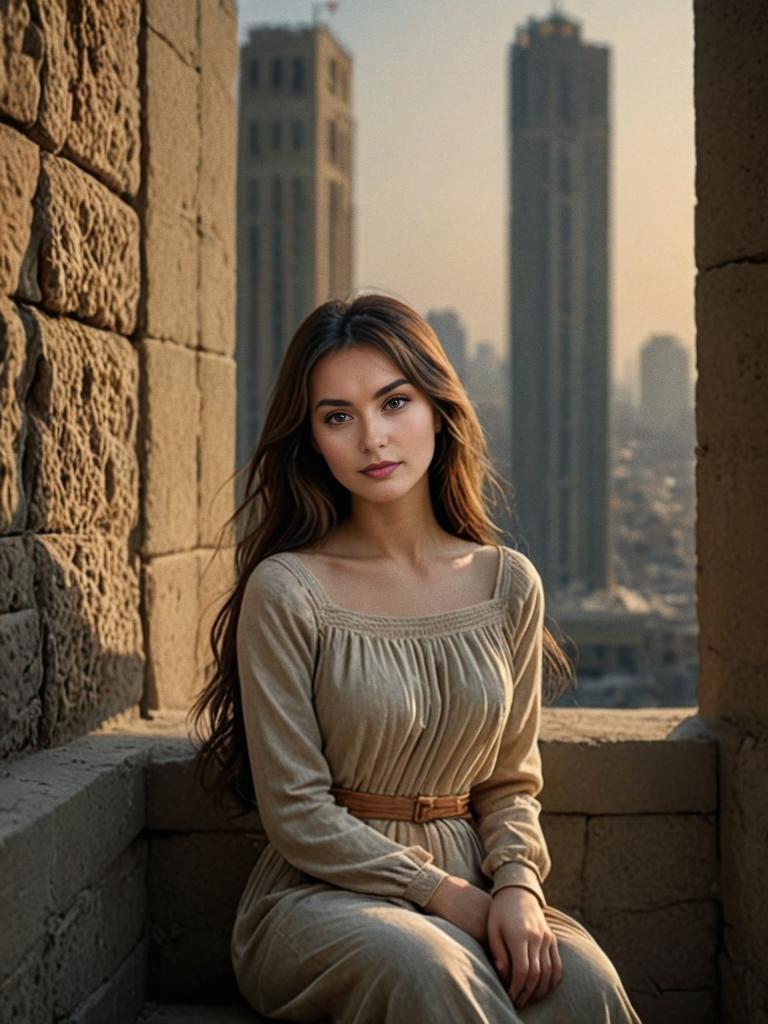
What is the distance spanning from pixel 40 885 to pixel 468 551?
1096 millimetres

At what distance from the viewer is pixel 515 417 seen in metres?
97.4

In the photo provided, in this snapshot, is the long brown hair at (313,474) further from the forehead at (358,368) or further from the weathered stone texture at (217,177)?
the weathered stone texture at (217,177)

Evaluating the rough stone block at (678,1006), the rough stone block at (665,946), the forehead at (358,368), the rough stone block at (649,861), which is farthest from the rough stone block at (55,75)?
the rough stone block at (678,1006)

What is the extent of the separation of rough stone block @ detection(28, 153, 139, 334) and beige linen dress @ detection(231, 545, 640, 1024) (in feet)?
2.92

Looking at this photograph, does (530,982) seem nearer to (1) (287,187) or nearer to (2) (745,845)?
(2) (745,845)

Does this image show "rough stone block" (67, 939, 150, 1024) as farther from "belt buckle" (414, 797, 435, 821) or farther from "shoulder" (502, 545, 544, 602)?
"shoulder" (502, 545, 544, 602)

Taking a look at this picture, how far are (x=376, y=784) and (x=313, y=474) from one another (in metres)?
0.67

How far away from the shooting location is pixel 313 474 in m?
2.97

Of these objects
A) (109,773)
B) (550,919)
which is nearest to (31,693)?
(109,773)

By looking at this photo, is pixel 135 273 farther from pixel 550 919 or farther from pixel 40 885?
pixel 550 919

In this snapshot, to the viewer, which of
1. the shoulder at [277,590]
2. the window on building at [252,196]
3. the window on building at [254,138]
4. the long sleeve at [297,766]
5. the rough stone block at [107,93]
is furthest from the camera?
the window on building at [252,196]

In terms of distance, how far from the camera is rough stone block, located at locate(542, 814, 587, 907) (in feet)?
11.5

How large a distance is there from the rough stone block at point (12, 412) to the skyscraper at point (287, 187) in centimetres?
7509

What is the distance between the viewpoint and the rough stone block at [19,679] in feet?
9.57
